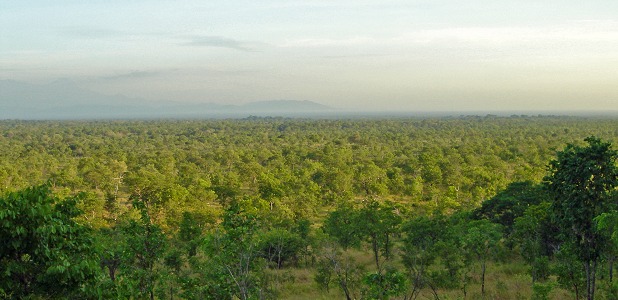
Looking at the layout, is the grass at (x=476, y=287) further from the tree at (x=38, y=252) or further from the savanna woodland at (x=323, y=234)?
the tree at (x=38, y=252)

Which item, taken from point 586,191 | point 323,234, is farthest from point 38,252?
point 323,234

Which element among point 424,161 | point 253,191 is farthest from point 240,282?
point 424,161

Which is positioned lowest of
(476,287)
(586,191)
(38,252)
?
(476,287)

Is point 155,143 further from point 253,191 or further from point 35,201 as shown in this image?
point 35,201

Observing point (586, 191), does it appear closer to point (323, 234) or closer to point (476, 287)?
point (476, 287)

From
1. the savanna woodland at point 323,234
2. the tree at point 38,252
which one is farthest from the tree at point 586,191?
the tree at point 38,252
